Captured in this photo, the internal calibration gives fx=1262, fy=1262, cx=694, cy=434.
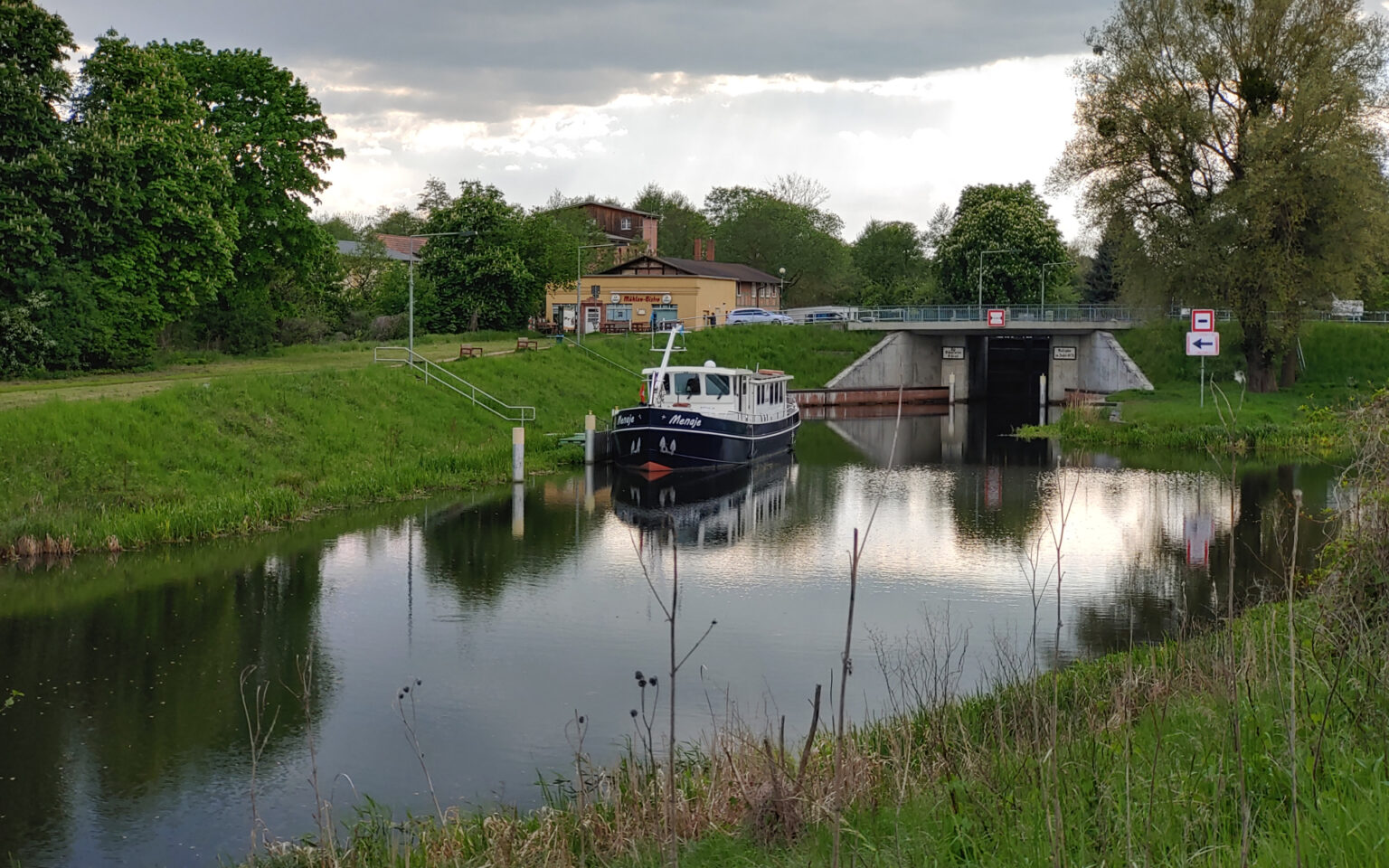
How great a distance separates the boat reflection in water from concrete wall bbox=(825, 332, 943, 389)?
2387cm

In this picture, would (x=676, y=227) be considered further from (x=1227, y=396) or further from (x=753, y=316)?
(x=1227, y=396)

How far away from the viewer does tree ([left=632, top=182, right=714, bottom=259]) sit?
349 ft

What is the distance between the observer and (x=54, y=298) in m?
33.1

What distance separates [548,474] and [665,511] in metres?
5.69

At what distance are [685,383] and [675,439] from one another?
275 centimetres

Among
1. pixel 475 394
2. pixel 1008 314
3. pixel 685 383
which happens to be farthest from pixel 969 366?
pixel 475 394

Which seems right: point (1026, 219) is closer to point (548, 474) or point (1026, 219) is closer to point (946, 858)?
point (548, 474)

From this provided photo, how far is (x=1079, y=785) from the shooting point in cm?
638

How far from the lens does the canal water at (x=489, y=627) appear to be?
11031 mm

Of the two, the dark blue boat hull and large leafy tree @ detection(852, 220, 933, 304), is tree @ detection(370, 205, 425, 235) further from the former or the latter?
the dark blue boat hull

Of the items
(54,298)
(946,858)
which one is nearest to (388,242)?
(54,298)

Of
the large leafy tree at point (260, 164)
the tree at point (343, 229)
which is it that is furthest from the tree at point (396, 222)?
the large leafy tree at point (260, 164)

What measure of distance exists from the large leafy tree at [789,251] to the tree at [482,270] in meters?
34.1

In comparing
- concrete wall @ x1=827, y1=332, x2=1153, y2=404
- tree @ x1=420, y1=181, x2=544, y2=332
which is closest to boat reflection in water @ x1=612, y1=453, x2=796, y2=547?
concrete wall @ x1=827, y1=332, x2=1153, y2=404
